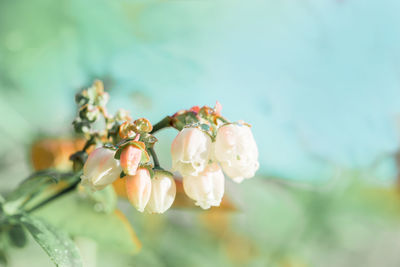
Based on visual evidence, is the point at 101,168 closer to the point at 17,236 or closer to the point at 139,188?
the point at 139,188

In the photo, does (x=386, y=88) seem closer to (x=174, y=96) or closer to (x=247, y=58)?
(x=247, y=58)

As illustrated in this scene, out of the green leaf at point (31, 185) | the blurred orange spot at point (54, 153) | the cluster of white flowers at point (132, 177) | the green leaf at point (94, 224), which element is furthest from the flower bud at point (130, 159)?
the blurred orange spot at point (54, 153)

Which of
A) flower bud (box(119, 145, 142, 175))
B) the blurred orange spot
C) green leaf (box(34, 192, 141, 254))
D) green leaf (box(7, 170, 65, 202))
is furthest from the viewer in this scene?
the blurred orange spot

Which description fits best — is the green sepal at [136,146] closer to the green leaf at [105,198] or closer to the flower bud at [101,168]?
the flower bud at [101,168]

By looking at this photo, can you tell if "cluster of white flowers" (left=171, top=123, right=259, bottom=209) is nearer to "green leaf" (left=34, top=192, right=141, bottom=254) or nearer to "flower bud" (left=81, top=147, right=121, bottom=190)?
"flower bud" (left=81, top=147, right=121, bottom=190)

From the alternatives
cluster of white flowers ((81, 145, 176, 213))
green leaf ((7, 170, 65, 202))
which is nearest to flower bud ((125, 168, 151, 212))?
cluster of white flowers ((81, 145, 176, 213))
